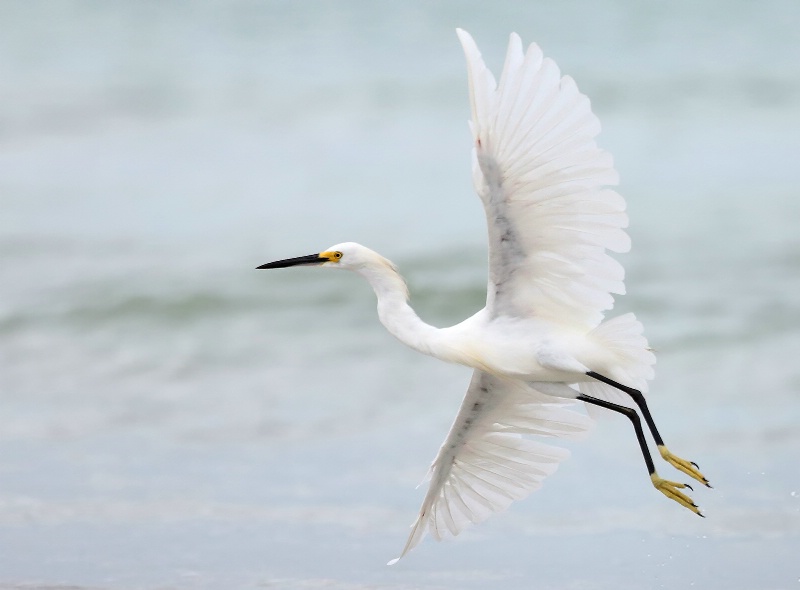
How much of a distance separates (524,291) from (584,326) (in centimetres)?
31

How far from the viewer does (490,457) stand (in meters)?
6.87

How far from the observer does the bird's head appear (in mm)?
6219

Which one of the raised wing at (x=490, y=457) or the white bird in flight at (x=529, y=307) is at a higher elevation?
the white bird in flight at (x=529, y=307)

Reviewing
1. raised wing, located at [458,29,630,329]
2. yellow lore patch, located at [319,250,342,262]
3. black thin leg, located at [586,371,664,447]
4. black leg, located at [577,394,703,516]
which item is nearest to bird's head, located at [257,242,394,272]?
yellow lore patch, located at [319,250,342,262]

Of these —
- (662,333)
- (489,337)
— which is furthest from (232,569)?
(662,333)

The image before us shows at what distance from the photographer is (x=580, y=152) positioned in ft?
17.9

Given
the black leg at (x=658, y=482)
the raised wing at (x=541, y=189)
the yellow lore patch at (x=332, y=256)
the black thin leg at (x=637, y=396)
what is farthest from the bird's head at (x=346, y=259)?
the black leg at (x=658, y=482)

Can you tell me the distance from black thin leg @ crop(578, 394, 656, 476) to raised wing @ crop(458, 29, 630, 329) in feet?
1.29

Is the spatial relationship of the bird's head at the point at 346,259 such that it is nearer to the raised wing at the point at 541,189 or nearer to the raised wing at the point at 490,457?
the raised wing at the point at 541,189

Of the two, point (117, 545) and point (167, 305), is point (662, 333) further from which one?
point (117, 545)

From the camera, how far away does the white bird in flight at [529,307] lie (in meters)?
5.40

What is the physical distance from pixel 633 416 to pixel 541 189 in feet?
3.70

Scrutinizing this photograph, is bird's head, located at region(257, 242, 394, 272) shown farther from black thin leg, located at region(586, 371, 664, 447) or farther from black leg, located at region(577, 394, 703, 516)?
black leg, located at region(577, 394, 703, 516)

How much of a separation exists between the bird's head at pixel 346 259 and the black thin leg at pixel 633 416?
0.97 metres
